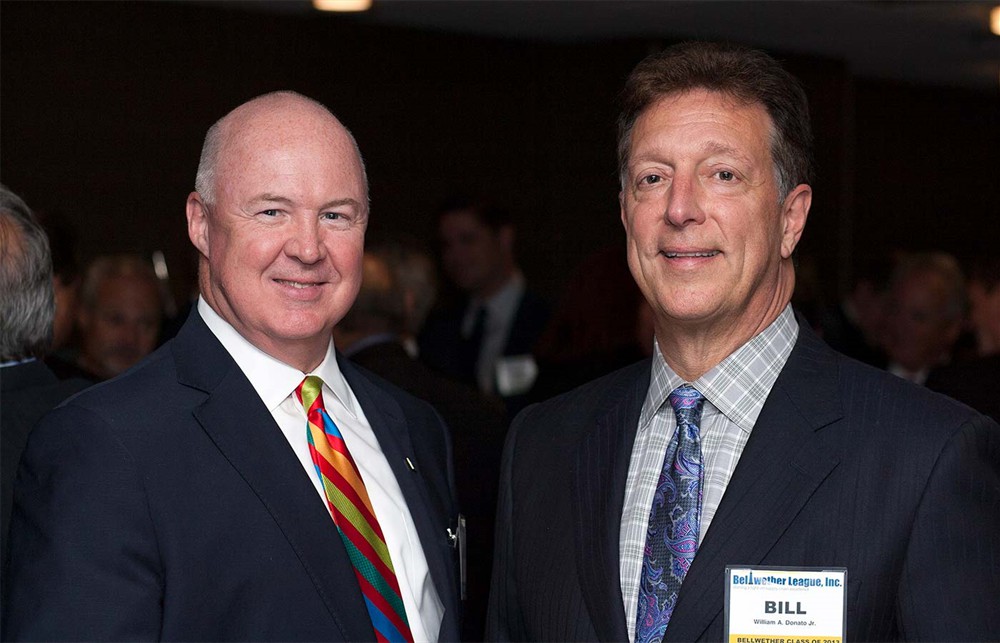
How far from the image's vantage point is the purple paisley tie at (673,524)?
6.53 feet

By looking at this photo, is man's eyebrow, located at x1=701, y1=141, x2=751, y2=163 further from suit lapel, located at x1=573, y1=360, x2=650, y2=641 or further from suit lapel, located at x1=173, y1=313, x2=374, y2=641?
suit lapel, located at x1=173, y1=313, x2=374, y2=641

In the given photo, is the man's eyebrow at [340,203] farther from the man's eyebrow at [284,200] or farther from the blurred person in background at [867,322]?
the blurred person in background at [867,322]

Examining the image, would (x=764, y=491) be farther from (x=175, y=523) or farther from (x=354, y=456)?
(x=175, y=523)

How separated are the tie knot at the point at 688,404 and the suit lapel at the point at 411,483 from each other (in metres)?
0.52

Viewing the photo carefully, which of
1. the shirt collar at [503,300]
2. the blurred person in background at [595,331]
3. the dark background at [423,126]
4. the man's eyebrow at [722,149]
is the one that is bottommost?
the blurred person in background at [595,331]

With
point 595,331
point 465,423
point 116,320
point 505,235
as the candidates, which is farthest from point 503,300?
point 465,423

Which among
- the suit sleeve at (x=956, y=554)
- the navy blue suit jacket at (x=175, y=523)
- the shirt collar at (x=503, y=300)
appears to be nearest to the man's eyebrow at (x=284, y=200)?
the navy blue suit jacket at (x=175, y=523)

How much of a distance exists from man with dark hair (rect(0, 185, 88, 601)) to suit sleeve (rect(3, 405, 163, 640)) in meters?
0.53

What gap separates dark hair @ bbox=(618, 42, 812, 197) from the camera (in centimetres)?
209

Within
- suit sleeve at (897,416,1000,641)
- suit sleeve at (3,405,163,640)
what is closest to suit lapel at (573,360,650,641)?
suit sleeve at (897,416,1000,641)

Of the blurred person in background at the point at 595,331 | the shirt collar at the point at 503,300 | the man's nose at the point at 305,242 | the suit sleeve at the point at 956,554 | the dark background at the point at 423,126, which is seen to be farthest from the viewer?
the dark background at the point at 423,126

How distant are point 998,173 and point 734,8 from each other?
5310mm

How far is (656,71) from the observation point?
2.15 meters

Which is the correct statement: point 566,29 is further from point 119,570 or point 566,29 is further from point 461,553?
point 119,570
